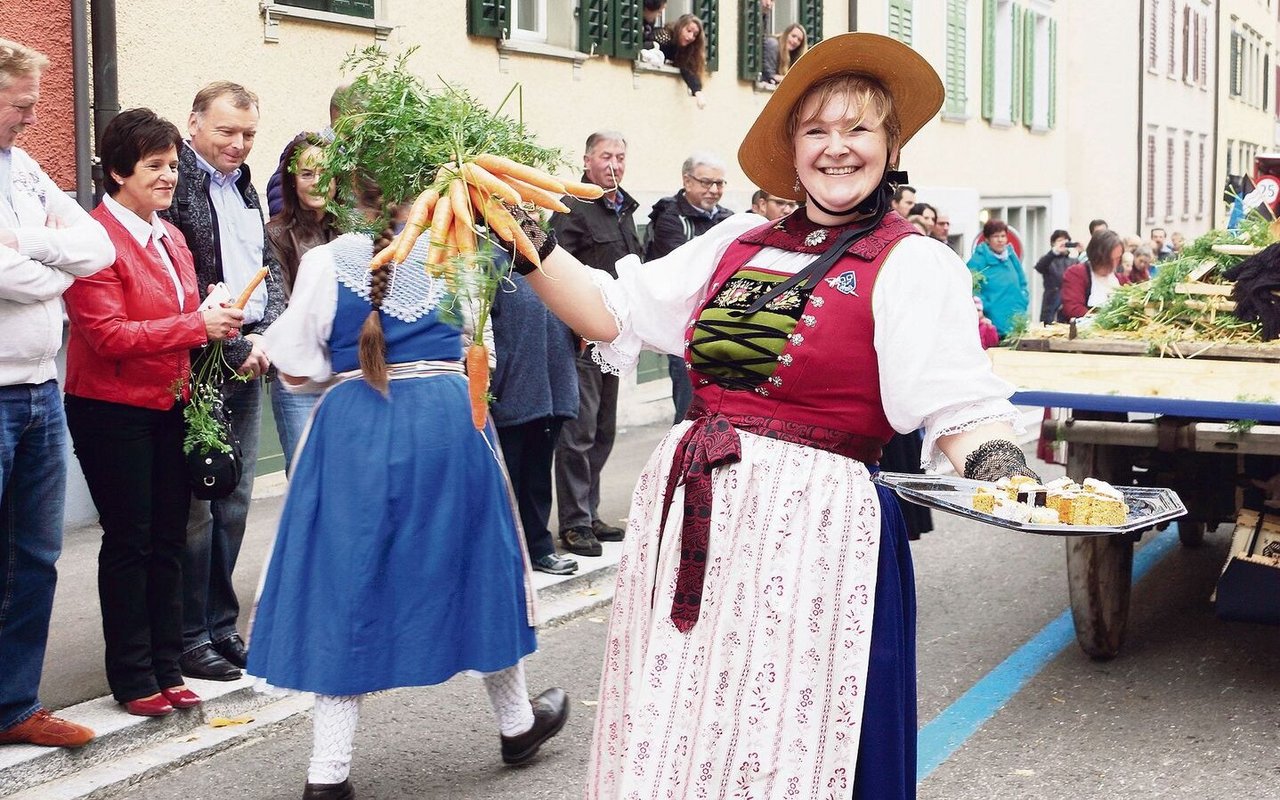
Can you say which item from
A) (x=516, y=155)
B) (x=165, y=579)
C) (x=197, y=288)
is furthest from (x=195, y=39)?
(x=516, y=155)

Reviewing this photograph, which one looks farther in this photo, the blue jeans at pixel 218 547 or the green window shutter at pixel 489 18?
the green window shutter at pixel 489 18

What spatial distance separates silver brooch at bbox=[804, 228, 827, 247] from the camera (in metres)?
3.34

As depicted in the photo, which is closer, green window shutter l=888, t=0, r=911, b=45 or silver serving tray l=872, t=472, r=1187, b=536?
silver serving tray l=872, t=472, r=1187, b=536

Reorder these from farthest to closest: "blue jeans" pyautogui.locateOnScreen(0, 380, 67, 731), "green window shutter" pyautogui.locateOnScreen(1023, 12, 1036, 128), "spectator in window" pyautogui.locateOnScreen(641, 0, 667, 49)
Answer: "green window shutter" pyautogui.locateOnScreen(1023, 12, 1036, 128) < "spectator in window" pyautogui.locateOnScreen(641, 0, 667, 49) < "blue jeans" pyautogui.locateOnScreen(0, 380, 67, 731)

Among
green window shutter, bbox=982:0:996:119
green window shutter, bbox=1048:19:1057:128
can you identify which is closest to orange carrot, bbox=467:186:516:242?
green window shutter, bbox=982:0:996:119

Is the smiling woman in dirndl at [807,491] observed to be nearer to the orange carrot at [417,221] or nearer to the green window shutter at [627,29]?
the orange carrot at [417,221]

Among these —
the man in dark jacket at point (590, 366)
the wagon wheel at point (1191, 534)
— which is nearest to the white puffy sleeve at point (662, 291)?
the man in dark jacket at point (590, 366)

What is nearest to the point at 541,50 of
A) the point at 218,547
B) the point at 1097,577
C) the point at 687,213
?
the point at 687,213

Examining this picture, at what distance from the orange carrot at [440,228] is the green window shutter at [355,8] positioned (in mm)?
7775

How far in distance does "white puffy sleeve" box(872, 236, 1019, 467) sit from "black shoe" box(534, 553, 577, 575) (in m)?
4.51

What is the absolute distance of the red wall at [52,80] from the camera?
8258 millimetres

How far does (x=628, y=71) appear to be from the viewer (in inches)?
561

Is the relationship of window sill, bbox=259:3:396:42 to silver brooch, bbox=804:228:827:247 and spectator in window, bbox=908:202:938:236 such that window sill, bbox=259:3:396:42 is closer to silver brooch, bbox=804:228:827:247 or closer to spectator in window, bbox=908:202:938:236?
spectator in window, bbox=908:202:938:236

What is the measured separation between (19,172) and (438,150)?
2.01m
